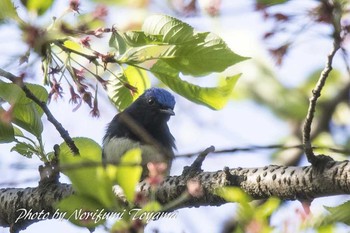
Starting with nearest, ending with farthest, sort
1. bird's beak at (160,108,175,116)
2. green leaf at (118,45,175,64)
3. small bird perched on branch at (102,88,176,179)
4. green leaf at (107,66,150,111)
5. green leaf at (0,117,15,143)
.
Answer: green leaf at (118,45,175,64), green leaf at (0,117,15,143), green leaf at (107,66,150,111), small bird perched on branch at (102,88,176,179), bird's beak at (160,108,175,116)

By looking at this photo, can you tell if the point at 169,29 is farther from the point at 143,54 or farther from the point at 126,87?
the point at 126,87

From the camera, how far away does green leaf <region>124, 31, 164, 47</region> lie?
10.9 ft

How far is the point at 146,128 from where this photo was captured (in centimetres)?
621

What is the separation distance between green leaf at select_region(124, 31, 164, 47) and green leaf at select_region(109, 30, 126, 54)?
1.0 inches

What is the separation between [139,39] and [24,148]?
0.89m

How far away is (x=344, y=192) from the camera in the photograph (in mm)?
2805

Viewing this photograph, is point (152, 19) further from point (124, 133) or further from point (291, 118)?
point (291, 118)

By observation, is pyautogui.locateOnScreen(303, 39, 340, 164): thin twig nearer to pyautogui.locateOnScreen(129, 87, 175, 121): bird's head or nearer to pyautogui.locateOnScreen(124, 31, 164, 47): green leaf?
pyautogui.locateOnScreen(124, 31, 164, 47): green leaf

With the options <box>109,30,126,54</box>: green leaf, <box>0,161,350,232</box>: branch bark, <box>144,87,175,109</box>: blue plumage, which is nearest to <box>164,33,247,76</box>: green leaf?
<box>109,30,126,54</box>: green leaf

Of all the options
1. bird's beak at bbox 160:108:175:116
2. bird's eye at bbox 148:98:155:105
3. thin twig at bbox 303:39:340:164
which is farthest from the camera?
bird's eye at bbox 148:98:155:105

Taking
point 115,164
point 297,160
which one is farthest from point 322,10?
point 297,160

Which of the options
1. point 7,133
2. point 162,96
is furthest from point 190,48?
point 162,96

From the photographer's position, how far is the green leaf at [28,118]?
359 centimetres

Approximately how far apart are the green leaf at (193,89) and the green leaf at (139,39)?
0.88 feet
